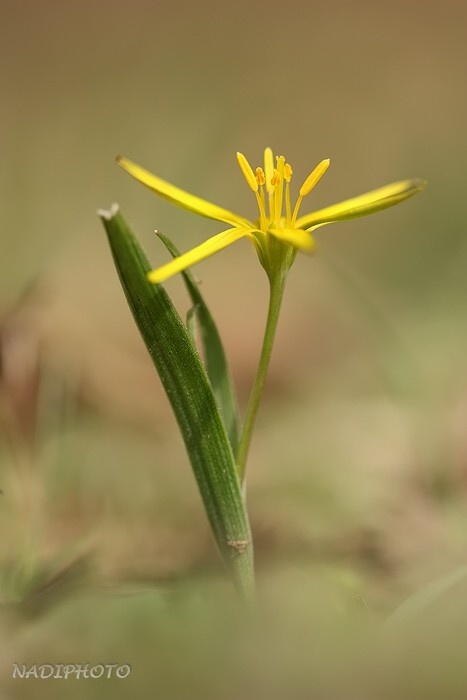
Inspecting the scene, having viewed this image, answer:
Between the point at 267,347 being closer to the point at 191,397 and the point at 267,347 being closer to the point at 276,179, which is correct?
the point at 191,397

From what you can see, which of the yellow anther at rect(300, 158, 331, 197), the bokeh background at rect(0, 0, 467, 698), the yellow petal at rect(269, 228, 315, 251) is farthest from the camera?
the bokeh background at rect(0, 0, 467, 698)

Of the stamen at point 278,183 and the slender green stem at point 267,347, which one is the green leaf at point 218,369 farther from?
the stamen at point 278,183

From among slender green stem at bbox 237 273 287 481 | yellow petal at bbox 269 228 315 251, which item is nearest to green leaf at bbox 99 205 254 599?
slender green stem at bbox 237 273 287 481

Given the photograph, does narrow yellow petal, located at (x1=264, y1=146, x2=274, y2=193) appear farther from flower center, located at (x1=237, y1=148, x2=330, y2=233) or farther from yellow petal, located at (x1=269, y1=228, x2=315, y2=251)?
yellow petal, located at (x1=269, y1=228, x2=315, y2=251)

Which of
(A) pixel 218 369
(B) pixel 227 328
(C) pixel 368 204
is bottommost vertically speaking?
(B) pixel 227 328

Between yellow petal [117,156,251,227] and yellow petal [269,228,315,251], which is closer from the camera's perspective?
yellow petal [269,228,315,251]

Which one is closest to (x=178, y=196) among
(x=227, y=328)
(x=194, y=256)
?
(x=194, y=256)

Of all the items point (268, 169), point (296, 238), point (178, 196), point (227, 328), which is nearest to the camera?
point (296, 238)
